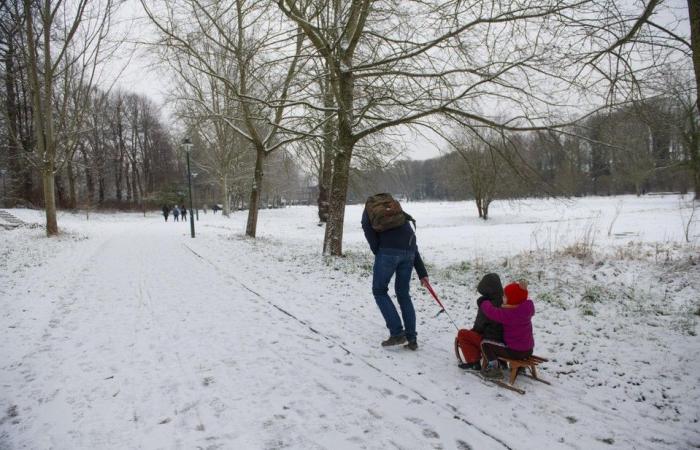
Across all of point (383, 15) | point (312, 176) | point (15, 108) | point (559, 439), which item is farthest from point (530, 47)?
point (15, 108)

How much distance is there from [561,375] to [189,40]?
1177 cm

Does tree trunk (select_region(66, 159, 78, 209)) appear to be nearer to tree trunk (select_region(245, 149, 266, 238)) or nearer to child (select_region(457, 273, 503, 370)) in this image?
tree trunk (select_region(245, 149, 266, 238))

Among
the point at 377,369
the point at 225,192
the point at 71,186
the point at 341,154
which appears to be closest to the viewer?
the point at 377,369

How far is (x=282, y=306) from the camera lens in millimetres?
6617

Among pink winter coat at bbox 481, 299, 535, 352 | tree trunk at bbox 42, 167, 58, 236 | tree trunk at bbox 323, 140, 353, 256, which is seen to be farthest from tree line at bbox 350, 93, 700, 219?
tree trunk at bbox 42, 167, 58, 236

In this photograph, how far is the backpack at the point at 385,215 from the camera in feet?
14.8

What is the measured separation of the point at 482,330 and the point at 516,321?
0.38m

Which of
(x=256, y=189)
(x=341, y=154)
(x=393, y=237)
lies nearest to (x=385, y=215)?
(x=393, y=237)

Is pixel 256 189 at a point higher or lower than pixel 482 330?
higher

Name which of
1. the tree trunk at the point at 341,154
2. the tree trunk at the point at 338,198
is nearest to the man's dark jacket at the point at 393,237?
the tree trunk at the point at 341,154

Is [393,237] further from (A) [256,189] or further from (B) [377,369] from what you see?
(A) [256,189]

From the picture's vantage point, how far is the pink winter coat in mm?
3721

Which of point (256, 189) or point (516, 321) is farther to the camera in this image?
point (256, 189)

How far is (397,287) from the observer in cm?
476
